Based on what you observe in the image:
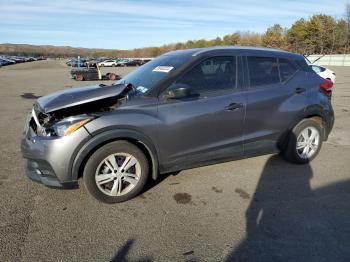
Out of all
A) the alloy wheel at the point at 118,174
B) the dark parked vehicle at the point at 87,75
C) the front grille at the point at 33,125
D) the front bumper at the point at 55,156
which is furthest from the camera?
the dark parked vehicle at the point at 87,75

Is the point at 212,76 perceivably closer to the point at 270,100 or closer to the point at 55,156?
the point at 270,100

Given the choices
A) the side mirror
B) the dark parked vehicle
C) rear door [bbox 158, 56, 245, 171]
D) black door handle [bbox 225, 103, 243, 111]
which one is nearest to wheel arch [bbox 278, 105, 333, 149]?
rear door [bbox 158, 56, 245, 171]

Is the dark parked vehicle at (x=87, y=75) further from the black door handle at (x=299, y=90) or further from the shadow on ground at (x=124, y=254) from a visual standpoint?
the shadow on ground at (x=124, y=254)

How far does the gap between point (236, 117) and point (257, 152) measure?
719 millimetres

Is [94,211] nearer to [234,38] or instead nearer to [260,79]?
[260,79]

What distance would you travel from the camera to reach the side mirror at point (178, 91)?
389cm

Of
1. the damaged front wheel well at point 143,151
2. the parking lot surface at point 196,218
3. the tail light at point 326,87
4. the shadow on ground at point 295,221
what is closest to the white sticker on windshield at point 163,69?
the damaged front wheel well at point 143,151

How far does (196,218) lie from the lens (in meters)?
3.61

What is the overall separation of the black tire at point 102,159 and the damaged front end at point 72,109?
1.26 feet

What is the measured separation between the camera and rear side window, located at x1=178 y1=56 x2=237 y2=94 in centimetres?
420

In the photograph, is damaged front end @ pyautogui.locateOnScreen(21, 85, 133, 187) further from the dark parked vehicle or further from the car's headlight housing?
the dark parked vehicle

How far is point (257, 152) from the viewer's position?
4.79 metres

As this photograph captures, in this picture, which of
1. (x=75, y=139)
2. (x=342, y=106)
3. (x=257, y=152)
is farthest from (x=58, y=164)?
(x=342, y=106)

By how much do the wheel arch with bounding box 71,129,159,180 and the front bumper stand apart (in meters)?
0.05
